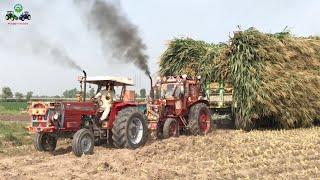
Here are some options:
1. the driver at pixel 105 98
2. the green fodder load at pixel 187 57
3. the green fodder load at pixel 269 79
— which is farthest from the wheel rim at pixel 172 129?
the green fodder load at pixel 187 57

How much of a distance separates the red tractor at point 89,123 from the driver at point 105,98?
0.04 metres

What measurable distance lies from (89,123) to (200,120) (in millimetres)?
4902

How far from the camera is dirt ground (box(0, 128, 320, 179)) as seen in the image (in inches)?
354

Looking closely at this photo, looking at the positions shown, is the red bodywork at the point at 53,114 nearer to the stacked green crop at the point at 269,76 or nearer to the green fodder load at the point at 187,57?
the stacked green crop at the point at 269,76

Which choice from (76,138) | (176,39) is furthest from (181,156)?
(176,39)

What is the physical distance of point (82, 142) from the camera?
11.5 m

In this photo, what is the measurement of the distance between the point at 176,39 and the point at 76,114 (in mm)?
7794

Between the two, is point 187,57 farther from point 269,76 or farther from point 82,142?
point 82,142

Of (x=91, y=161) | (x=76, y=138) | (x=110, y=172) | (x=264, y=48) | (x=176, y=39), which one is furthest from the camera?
(x=176, y=39)

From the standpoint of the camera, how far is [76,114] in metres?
11.8

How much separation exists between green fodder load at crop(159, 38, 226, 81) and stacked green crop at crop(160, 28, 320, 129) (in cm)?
18

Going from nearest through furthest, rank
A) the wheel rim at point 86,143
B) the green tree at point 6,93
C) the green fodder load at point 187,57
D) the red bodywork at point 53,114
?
1. the red bodywork at point 53,114
2. the wheel rim at point 86,143
3. the green fodder load at point 187,57
4. the green tree at point 6,93

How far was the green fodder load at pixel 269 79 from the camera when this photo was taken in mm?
15859

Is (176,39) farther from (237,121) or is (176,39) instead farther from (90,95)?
(90,95)
